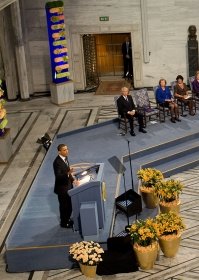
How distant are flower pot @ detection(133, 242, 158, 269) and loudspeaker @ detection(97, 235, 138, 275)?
0.38 ft

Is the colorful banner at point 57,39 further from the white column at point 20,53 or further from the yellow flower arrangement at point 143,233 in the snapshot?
the yellow flower arrangement at point 143,233

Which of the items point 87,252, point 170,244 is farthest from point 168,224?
point 87,252

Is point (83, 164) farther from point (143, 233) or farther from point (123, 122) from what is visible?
point (123, 122)

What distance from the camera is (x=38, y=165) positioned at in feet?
43.5

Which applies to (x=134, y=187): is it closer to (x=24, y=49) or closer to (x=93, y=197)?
(x=93, y=197)

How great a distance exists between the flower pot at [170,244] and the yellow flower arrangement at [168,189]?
1126mm

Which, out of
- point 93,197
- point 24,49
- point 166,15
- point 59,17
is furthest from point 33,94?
point 93,197

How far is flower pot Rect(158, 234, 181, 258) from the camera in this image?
895 cm

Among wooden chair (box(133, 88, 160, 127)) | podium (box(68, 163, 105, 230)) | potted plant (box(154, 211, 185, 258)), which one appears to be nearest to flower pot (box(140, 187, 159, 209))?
podium (box(68, 163, 105, 230))

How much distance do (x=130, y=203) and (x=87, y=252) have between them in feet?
A: 5.19

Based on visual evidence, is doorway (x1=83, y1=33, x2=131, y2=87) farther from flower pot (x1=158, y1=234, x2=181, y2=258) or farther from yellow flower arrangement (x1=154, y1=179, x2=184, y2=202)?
flower pot (x1=158, y1=234, x2=181, y2=258)

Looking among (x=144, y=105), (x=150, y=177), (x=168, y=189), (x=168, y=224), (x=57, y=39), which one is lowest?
(x=168, y=224)

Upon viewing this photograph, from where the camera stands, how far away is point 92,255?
8.55 metres

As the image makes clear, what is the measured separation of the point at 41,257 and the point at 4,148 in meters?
4.83
